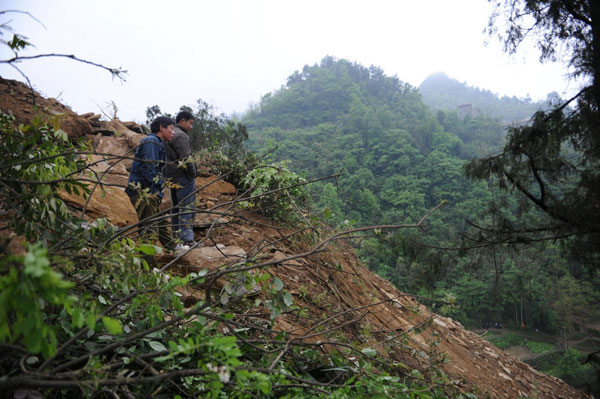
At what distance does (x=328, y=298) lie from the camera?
3.30 metres

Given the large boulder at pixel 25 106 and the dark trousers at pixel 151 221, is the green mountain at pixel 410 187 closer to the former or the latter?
the dark trousers at pixel 151 221

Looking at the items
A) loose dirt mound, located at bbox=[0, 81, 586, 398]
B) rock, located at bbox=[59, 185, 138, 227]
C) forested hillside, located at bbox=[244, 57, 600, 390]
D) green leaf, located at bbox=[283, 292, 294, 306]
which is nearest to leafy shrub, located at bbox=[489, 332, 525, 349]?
forested hillside, located at bbox=[244, 57, 600, 390]

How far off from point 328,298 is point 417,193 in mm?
42336

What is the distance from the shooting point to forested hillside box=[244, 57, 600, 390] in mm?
5703

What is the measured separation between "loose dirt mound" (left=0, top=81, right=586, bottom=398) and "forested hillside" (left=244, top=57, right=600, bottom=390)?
0.43 meters

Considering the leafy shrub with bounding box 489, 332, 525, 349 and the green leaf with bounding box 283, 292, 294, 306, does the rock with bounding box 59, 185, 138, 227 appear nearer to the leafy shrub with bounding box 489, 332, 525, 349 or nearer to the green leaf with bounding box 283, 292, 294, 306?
the green leaf with bounding box 283, 292, 294, 306

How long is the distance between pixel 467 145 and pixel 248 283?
63843 mm

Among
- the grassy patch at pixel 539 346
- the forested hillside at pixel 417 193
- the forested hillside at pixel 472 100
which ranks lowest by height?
the grassy patch at pixel 539 346

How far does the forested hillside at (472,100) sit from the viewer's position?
90125 mm

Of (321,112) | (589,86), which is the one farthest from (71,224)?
(321,112)

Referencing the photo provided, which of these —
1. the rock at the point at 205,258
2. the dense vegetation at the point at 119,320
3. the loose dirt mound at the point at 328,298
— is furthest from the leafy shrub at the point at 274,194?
the dense vegetation at the point at 119,320

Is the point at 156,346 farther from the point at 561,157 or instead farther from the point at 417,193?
the point at 417,193

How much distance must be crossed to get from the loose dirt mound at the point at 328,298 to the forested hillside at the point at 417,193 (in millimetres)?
433

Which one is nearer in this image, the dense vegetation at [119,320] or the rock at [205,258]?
the dense vegetation at [119,320]
